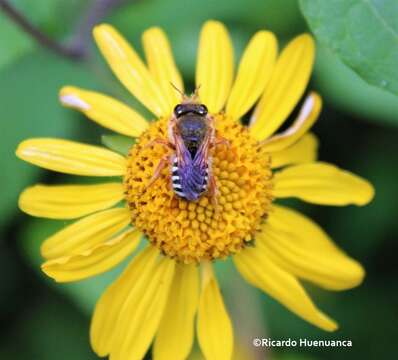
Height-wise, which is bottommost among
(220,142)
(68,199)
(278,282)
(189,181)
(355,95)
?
(278,282)

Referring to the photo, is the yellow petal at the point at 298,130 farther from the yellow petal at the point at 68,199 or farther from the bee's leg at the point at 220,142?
the yellow petal at the point at 68,199

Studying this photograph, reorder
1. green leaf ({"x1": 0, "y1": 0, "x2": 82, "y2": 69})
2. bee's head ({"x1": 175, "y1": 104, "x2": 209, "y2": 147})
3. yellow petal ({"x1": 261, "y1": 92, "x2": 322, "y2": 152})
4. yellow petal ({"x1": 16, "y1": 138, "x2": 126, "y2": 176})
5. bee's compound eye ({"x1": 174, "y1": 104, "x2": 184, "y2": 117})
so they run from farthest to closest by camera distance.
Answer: green leaf ({"x1": 0, "y1": 0, "x2": 82, "y2": 69}) < yellow petal ({"x1": 261, "y1": 92, "x2": 322, "y2": 152}) < yellow petal ({"x1": 16, "y1": 138, "x2": 126, "y2": 176}) < bee's compound eye ({"x1": 174, "y1": 104, "x2": 184, "y2": 117}) < bee's head ({"x1": 175, "y1": 104, "x2": 209, "y2": 147})

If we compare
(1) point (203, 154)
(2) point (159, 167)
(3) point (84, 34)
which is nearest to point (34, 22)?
(3) point (84, 34)

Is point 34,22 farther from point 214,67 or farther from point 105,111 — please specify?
point 214,67

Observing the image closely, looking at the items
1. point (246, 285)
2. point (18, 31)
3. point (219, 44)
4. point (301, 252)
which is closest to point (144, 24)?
point (18, 31)

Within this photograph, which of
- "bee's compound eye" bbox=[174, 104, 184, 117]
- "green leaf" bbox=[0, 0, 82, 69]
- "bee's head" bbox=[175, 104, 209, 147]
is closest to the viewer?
A: "bee's head" bbox=[175, 104, 209, 147]

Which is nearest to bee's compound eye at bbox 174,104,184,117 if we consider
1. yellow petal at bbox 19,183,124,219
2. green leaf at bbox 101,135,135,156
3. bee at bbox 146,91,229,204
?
bee at bbox 146,91,229,204

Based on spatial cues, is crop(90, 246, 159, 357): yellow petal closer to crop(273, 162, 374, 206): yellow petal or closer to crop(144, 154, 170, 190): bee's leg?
crop(144, 154, 170, 190): bee's leg
